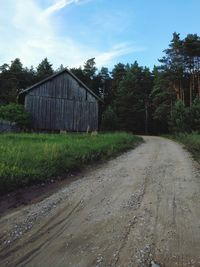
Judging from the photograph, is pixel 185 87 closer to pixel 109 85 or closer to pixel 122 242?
pixel 109 85

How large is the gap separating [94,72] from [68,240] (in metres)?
78.1

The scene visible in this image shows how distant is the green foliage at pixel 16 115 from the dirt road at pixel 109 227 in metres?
21.8

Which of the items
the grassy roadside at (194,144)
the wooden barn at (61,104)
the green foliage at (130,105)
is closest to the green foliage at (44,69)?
the green foliage at (130,105)

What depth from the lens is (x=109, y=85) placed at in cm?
8056

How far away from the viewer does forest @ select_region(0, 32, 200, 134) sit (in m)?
43.4

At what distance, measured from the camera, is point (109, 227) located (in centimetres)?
565

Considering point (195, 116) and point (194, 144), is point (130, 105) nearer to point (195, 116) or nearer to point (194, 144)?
point (195, 116)

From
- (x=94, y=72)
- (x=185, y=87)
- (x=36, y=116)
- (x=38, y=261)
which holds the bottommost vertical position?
(x=38, y=261)

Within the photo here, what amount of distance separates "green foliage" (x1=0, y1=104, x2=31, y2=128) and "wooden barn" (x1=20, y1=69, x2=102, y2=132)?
1.49 m

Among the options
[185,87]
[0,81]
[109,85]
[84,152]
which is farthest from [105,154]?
[109,85]

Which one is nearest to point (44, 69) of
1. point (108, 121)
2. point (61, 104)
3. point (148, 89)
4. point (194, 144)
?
point (148, 89)

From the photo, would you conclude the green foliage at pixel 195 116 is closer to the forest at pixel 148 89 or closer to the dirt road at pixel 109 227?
the forest at pixel 148 89

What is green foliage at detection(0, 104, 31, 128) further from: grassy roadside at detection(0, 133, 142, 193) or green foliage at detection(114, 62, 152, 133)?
green foliage at detection(114, 62, 152, 133)

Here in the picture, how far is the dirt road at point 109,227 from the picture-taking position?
4586mm
